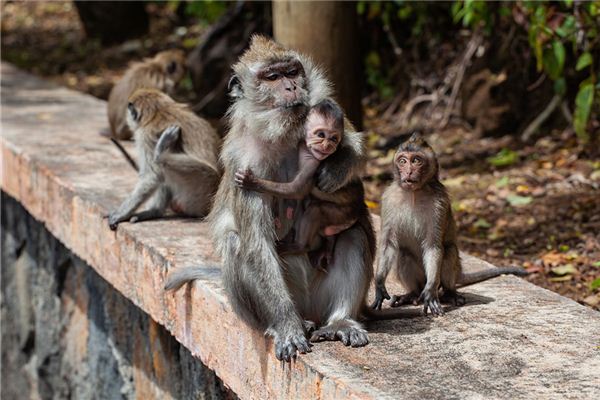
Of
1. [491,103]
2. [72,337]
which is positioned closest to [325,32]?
[491,103]

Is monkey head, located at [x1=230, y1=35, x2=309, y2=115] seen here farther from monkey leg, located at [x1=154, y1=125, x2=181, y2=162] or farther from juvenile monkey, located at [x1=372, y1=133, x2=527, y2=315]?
monkey leg, located at [x1=154, y1=125, x2=181, y2=162]

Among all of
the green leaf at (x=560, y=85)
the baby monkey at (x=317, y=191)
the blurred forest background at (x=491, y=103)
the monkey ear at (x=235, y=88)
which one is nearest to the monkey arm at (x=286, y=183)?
the baby monkey at (x=317, y=191)

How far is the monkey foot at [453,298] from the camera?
4244 mm

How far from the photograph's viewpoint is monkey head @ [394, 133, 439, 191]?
412 cm

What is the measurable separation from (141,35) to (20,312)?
23.9 ft

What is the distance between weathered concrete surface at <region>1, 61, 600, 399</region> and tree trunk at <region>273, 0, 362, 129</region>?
1.50 meters

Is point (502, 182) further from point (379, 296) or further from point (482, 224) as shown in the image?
point (379, 296)

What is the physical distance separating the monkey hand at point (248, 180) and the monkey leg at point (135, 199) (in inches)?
72.9

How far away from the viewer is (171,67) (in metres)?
8.35

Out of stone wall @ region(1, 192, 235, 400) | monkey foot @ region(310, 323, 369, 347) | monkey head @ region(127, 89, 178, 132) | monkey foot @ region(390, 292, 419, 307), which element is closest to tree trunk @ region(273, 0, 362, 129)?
monkey head @ region(127, 89, 178, 132)

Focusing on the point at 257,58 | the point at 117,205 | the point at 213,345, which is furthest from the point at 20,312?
the point at 257,58

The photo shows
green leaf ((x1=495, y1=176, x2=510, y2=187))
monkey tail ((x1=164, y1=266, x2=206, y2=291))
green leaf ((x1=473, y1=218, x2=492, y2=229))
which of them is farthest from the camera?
green leaf ((x1=495, y1=176, x2=510, y2=187))

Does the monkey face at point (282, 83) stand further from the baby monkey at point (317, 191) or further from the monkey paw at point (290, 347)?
the monkey paw at point (290, 347)

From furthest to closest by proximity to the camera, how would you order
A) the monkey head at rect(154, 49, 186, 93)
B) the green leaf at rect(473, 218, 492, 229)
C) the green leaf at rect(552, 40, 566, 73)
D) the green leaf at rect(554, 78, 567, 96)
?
the monkey head at rect(154, 49, 186, 93), the green leaf at rect(554, 78, 567, 96), the green leaf at rect(473, 218, 492, 229), the green leaf at rect(552, 40, 566, 73)
